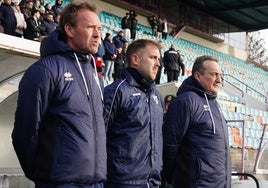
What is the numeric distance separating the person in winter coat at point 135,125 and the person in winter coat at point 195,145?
1.02ft

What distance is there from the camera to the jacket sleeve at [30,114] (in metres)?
2.17

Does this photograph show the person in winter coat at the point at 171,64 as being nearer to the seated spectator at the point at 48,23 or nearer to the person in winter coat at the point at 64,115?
the seated spectator at the point at 48,23

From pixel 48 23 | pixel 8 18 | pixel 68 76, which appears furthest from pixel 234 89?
pixel 68 76

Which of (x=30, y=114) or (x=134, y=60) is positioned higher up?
(x=134, y=60)

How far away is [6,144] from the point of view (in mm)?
5184

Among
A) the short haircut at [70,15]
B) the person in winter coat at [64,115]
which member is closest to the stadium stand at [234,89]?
the short haircut at [70,15]

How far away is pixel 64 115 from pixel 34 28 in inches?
283

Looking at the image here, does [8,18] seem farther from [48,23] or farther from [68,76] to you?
[68,76]

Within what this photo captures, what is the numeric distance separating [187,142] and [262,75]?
98.3 feet

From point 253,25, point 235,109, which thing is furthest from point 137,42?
point 253,25

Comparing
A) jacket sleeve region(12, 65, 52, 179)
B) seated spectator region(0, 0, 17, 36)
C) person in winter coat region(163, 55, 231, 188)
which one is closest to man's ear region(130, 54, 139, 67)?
person in winter coat region(163, 55, 231, 188)

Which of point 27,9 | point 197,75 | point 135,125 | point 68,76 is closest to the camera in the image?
point 68,76

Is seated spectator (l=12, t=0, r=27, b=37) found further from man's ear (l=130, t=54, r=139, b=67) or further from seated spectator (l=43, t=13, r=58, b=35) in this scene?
man's ear (l=130, t=54, r=139, b=67)

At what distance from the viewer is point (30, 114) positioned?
7.18 feet
